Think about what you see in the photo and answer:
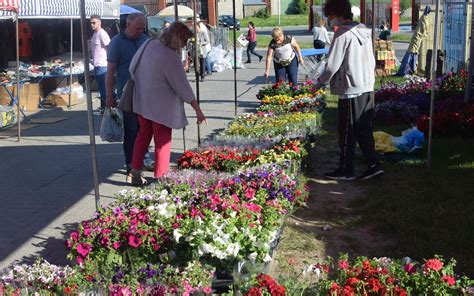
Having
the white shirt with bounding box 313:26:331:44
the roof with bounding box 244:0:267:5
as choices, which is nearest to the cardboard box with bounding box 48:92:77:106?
the white shirt with bounding box 313:26:331:44

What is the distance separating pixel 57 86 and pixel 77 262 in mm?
11320

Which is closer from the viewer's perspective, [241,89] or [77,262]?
[77,262]

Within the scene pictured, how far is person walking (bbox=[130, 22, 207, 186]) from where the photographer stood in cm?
618

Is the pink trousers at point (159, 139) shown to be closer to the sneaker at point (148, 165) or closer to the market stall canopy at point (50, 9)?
the sneaker at point (148, 165)

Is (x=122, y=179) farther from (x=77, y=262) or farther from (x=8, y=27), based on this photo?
(x=8, y=27)

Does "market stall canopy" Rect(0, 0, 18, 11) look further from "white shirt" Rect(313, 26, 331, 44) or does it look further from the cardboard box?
"white shirt" Rect(313, 26, 331, 44)

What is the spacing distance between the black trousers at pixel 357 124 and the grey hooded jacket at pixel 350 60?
0.42ft

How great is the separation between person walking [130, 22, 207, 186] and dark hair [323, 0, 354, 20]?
4.63ft

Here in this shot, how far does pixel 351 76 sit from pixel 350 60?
158 millimetres

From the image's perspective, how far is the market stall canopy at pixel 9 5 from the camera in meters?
10.5

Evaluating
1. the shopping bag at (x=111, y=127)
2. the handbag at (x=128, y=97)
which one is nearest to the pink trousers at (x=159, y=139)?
the handbag at (x=128, y=97)

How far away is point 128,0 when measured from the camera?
39812 mm

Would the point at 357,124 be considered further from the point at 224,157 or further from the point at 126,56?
the point at 126,56

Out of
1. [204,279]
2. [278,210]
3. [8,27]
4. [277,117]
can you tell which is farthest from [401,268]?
[8,27]
